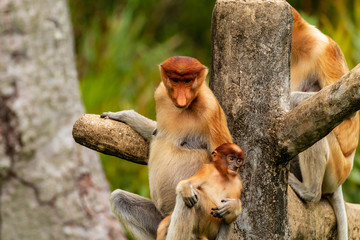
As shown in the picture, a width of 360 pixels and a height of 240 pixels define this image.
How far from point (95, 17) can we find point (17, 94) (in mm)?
3534

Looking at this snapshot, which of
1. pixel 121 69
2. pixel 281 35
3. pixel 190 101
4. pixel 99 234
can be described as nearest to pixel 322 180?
pixel 281 35

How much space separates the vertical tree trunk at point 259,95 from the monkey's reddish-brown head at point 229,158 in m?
0.33

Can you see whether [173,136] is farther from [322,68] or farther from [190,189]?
[322,68]

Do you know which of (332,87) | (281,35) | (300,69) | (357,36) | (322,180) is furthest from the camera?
(357,36)

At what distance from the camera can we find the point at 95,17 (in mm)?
7641

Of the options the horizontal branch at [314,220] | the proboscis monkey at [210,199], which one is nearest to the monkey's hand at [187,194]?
the proboscis monkey at [210,199]

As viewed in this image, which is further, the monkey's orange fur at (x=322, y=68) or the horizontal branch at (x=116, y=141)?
the monkey's orange fur at (x=322, y=68)

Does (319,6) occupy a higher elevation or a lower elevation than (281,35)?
lower

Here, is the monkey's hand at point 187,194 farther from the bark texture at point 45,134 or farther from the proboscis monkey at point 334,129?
the bark texture at point 45,134

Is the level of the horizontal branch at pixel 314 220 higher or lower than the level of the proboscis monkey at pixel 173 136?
lower

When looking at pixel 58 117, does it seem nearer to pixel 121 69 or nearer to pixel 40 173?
pixel 40 173

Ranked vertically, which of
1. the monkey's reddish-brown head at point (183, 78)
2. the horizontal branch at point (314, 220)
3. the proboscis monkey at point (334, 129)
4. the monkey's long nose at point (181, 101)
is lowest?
the horizontal branch at point (314, 220)

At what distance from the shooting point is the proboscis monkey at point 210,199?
2.35m

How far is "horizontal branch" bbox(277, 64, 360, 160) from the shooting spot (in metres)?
2.29
